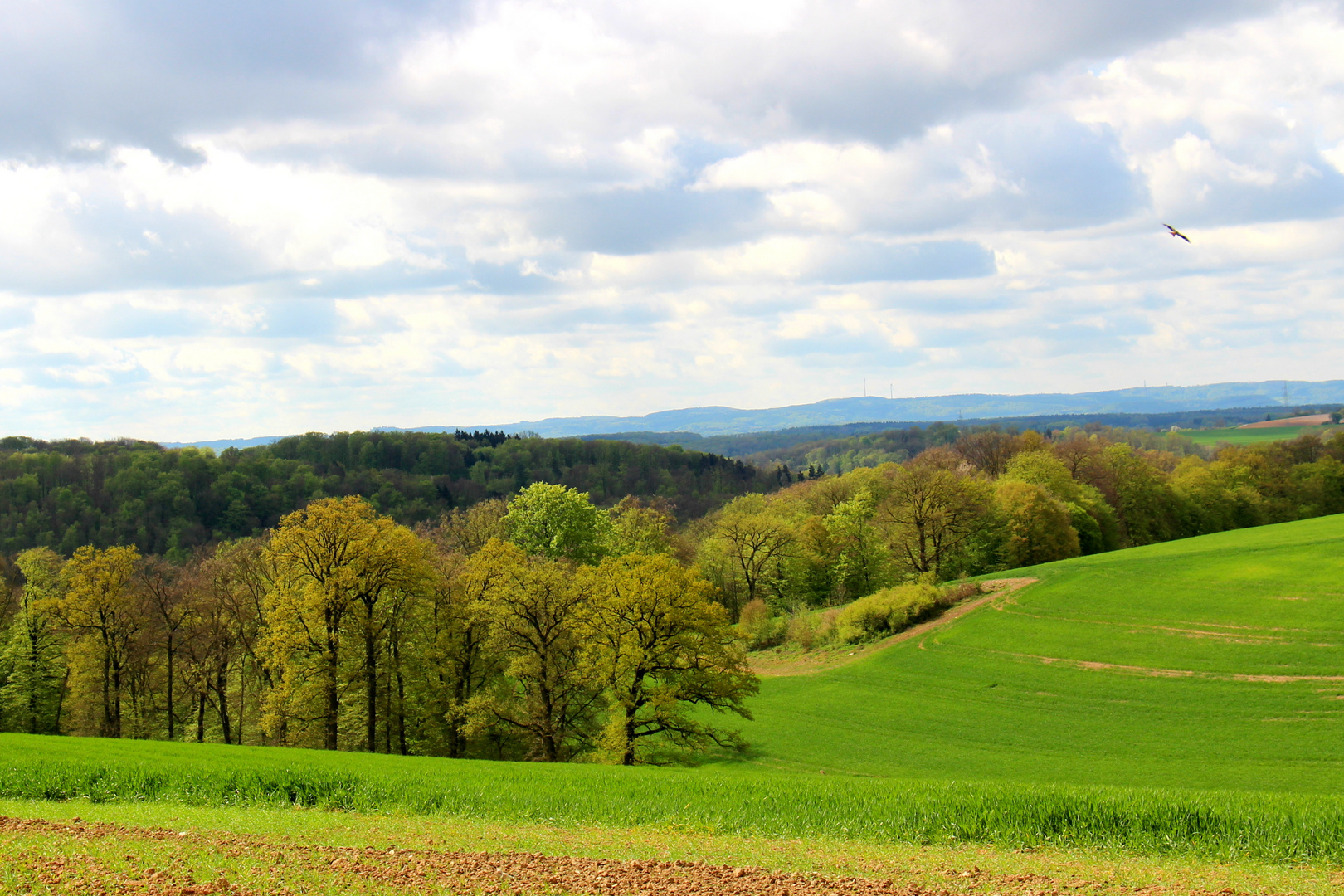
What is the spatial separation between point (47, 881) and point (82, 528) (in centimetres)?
12968

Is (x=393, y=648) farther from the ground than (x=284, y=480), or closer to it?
closer to it

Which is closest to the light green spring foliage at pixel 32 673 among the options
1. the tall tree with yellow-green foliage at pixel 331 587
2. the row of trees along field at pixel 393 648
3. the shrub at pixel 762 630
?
the row of trees along field at pixel 393 648

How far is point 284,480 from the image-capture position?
143 m

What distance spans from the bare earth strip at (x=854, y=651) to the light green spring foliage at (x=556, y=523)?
1559 cm

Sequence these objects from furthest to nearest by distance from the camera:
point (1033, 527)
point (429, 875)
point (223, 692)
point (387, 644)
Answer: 1. point (1033, 527)
2. point (223, 692)
3. point (387, 644)
4. point (429, 875)

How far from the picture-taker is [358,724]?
3966 cm

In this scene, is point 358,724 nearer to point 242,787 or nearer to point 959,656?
point 242,787

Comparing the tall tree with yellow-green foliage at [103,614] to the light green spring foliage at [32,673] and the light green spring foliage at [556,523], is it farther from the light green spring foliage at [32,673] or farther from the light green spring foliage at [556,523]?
the light green spring foliage at [556,523]

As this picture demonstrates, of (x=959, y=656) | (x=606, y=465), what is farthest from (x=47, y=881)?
(x=606, y=465)

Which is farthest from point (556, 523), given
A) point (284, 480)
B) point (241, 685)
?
point (284, 480)

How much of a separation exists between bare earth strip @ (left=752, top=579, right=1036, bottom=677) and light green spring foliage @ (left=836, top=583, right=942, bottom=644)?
2.59ft

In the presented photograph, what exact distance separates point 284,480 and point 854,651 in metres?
118

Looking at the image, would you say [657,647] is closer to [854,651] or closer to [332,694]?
[332,694]

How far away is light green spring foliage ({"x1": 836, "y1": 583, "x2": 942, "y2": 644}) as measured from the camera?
197 ft
